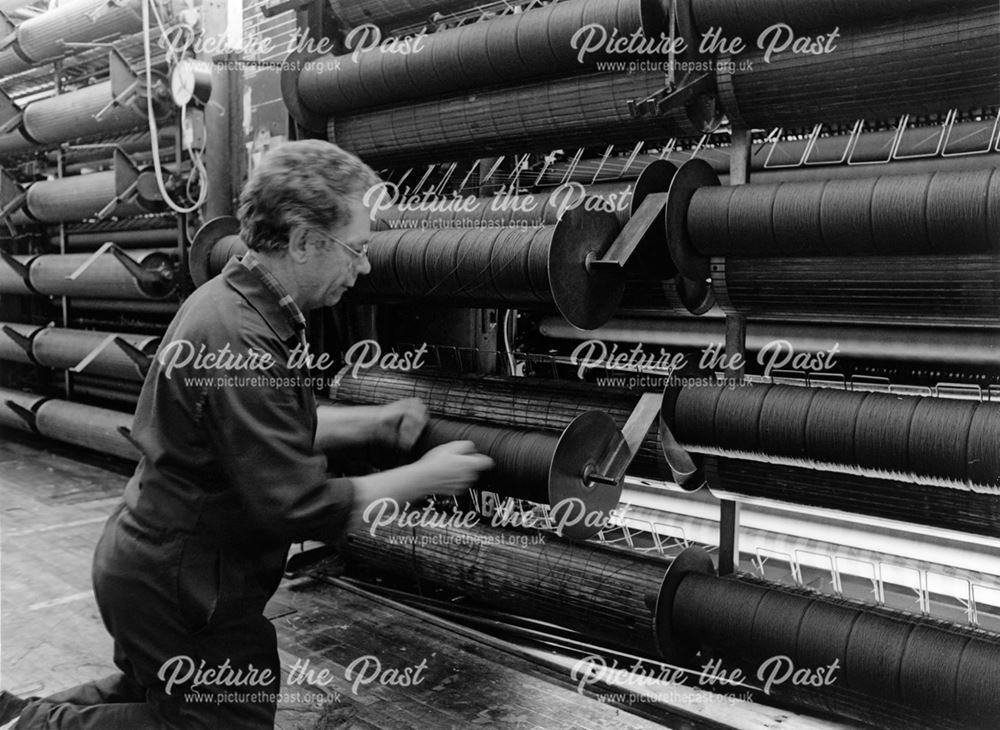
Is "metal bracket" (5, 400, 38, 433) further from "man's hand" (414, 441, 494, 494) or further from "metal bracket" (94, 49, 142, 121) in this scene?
"man's hand" (414, 441, 494, 494)

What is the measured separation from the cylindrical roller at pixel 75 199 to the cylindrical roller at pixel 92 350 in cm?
70

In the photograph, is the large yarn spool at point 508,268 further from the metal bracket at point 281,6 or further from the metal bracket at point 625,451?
the metal bracket at point 281,6

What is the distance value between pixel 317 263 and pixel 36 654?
1.82m

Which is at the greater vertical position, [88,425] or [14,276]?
[14,276]

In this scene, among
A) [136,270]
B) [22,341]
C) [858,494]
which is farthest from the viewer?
[22,341]

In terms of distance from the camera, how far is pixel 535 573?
2.57 metres

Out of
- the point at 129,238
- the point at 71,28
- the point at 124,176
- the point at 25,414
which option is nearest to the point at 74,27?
the point at 71,28

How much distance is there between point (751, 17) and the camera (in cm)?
208

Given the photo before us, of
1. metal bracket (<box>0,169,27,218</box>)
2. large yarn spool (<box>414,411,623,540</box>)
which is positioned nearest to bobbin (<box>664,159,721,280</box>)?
large yarn spool (<box>414,411,623,540</box>)

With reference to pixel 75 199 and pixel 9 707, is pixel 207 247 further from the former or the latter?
pixel 75 199

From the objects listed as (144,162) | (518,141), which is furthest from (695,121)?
(144,162)

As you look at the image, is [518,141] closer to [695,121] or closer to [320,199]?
[695,121]

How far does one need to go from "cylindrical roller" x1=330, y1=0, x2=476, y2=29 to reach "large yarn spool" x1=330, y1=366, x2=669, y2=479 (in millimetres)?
1323

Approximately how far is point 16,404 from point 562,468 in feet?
15.1
